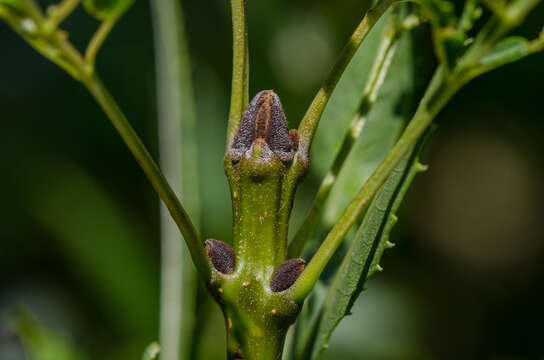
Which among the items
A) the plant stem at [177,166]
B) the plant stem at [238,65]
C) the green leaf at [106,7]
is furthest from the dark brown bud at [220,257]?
the plant stem at [177,166]

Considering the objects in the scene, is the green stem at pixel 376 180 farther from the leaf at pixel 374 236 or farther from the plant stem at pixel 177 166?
the plant stem at pixel 177 166

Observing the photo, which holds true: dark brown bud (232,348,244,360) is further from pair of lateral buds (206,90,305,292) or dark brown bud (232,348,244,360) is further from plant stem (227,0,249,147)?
plant stem (227,0,249,147)

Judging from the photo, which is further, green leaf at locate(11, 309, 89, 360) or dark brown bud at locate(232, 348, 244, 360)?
green leaf at locate(11, 309, 89, 360)

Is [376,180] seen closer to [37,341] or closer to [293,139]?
[293,139]

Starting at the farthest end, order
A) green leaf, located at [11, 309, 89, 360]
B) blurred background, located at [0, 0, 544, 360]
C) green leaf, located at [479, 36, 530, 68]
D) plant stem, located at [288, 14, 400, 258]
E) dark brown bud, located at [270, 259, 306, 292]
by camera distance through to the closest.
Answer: blurred background, located at [0, 0, 544, 360]
green leaf, located at [11, 309, 89, 360]
plant stem, located at [288, 14, 400, 258]
dark brown bud, located at [270, 259, 306, 292]
green leaf, located at [479, 36, 530, 68]

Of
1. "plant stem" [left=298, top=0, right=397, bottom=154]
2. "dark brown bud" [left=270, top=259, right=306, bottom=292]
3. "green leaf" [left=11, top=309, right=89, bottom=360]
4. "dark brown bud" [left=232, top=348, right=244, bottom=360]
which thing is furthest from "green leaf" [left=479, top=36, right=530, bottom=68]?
"green leaf" [left=11, top=309, right=89, bottom=360]

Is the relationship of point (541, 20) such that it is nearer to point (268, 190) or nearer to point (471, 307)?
point (471, 307)
